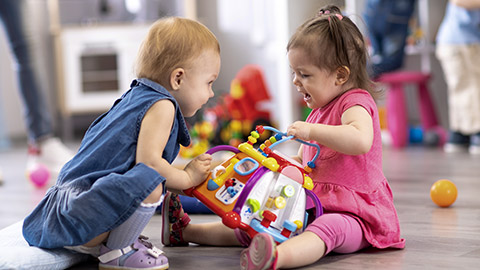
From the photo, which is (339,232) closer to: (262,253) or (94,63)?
(262,253)

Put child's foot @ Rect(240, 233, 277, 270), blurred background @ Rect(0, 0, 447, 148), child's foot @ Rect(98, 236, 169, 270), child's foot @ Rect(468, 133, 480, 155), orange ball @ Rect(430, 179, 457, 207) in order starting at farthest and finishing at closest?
blurred background @ Rect(0, 0, 447, 148) < child's foot @ Rect(468, 133, 480, 155) < orange ball @ Rect(430, 179, 457, 207) < child's foot @ Rect(98, 236, 169, 270) < child's foot @ Rect(240, 233, 277, 270)

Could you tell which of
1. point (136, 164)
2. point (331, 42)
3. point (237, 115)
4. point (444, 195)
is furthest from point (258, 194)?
point (237, 115)

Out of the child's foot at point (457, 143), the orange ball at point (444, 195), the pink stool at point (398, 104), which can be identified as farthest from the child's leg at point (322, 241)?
the pink stool at point (398, 104)

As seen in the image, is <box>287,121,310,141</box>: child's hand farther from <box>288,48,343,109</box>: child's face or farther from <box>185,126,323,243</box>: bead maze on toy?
<box>288,48,343,109</box>: child's face

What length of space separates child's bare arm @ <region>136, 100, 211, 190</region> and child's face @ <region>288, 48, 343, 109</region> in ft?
0.89

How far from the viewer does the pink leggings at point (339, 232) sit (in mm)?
1145

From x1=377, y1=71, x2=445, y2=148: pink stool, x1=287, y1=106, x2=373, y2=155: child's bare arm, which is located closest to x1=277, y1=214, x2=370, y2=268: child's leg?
x1=287, y1=106, x2=373, y2=155: child's bare arm

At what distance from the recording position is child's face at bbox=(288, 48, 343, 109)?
124 cm

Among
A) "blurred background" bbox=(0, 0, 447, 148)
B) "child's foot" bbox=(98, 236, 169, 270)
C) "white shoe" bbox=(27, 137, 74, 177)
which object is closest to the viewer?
"child's foot" bbox=(98, 236, 169, 270)

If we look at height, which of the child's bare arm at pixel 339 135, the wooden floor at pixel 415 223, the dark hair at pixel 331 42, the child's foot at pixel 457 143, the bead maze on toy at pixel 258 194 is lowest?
the child's foot at pixel 457 143

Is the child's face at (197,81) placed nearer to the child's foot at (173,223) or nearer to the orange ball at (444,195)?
the child's foot at (173,223)

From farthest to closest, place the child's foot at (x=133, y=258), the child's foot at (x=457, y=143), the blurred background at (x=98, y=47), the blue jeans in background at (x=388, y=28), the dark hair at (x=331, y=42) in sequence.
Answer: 1. the blurred background at (x=98, y=47)
2. the blue jeans in background at (x=388, y=28)
3. the child's foot at (x=457, y=143)
4. the dark hair at (x=331, y=42)
5. the child's foot at (x=133, y=258)

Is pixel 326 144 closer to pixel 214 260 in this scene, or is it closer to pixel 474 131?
pixel 214 260

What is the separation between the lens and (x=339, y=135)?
3.78ft
